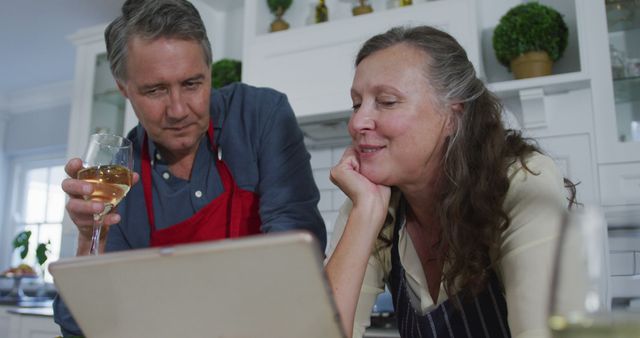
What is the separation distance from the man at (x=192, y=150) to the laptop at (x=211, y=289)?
0.67m

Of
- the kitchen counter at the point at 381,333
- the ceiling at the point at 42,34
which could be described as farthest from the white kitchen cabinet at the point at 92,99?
the kitchen counter at the point at 381,333

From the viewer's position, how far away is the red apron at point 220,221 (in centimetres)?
130

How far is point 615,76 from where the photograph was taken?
2.24 metres

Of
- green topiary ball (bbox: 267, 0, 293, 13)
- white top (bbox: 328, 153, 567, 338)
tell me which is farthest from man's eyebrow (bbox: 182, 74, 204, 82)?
green topiary ball (bbox: 267, 0, 293, 13)

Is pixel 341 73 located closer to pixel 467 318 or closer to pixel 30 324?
pixel 467 318

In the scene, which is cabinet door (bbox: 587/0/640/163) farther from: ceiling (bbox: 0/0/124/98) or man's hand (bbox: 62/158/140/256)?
ceiling (bbox: 0/0/124/98)

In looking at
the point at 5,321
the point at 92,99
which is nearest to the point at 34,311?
the point at 5,321

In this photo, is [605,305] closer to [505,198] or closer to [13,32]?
[505,198]

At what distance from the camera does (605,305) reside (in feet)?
0.93

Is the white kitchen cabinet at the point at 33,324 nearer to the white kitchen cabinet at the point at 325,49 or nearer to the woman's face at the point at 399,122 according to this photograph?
the white kitchen cabinet at the point at 325,49

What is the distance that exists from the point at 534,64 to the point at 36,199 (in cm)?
444

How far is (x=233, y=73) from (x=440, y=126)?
1953 millimetres

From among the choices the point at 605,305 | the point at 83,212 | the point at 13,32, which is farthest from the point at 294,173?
the point at 13,32

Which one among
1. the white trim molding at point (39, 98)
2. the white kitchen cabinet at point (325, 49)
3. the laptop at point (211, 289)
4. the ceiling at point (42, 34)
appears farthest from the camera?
the white trim molding at point (39, 98)
